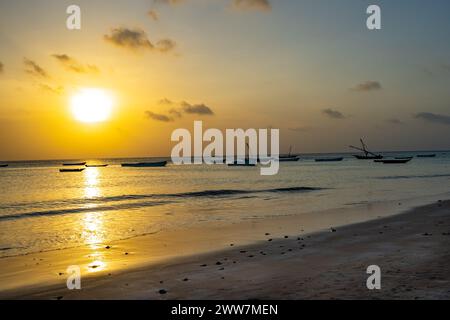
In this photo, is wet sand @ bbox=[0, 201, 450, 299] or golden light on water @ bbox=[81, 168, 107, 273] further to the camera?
golden light on water @ bbox=[81, 168, 107, 273]

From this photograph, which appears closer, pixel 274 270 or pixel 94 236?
pixel 274 270

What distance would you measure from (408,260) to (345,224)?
31.1 ft

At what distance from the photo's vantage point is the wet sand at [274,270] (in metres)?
9.58

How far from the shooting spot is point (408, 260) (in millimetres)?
11969

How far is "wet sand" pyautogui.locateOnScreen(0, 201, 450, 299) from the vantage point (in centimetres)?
958

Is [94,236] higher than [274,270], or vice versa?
[274,270]

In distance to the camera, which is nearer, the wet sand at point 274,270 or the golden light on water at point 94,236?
the wet sand at point 274,270

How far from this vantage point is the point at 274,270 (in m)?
11.7

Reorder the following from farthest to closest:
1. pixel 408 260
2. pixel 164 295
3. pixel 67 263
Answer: pixel 67 263, pixel 408 260, pixel 164 295

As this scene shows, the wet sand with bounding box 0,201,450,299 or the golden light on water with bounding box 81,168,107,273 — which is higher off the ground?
the wet sand with bounding box 0,201,450,299

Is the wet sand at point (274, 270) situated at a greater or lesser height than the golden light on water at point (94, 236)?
greater
